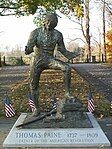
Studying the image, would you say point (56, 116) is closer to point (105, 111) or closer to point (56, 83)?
point (105, 111)

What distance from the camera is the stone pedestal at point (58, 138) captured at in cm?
870

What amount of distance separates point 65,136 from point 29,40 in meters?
2.40

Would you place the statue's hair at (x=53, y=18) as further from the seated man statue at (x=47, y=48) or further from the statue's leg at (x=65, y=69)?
the statue's leg at (x=65, y=69)

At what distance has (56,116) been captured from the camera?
9.37m

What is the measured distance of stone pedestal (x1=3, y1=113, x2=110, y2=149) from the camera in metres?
8.70

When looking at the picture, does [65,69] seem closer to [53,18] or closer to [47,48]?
[47,48]

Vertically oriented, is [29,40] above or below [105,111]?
above

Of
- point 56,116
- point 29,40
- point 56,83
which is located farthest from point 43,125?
point 56,83

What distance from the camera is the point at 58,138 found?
8.80 metres

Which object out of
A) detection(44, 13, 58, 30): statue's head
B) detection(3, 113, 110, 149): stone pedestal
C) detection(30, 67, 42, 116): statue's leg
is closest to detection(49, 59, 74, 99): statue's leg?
detection(30, 67, 42, 116): statue's leg

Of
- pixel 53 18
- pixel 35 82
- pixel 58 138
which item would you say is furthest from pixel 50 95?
pixel 58 138

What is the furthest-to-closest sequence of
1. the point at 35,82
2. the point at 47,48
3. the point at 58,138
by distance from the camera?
the point at 35,82 → the point at 47,48 → the point at 58,138

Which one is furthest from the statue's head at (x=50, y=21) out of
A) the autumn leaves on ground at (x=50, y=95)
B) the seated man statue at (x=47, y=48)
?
→ the autumn leaves on ground at (x=50, y=95)

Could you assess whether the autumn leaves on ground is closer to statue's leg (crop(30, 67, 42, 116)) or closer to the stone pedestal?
statue's leg (crop(30, 67, 42, 116))
